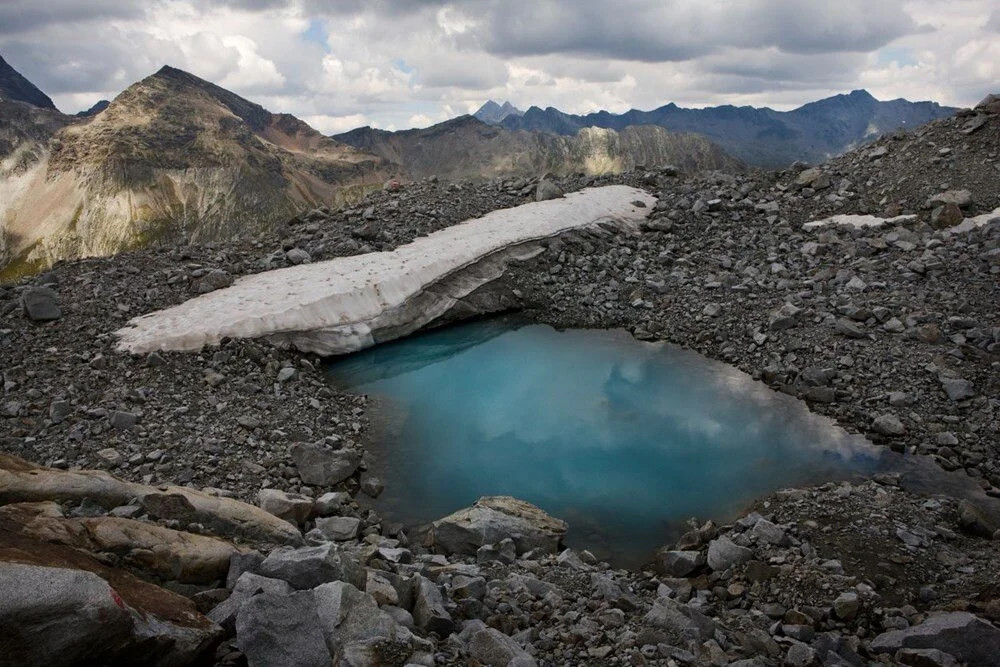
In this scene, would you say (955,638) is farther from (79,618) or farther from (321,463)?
(321,463)

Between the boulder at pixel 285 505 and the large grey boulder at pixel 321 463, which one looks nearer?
the boulder at pixel 285 505

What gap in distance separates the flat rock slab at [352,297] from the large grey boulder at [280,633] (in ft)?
44.5

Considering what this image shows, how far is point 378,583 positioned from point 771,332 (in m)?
16.3

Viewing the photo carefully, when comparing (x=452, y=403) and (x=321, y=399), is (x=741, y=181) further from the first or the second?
(x=321, y=399)

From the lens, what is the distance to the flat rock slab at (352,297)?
19438 mm

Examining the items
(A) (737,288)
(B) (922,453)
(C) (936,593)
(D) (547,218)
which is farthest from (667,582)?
(D) (547,218)

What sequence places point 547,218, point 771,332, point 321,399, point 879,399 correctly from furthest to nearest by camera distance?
point 547,218, point 771,332, point 321,399, point 879,399

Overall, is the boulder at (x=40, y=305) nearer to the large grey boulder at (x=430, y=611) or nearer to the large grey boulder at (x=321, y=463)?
the large grey boulder at (x=321, y=463)

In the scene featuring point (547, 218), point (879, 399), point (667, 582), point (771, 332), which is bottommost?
point (667, 582)

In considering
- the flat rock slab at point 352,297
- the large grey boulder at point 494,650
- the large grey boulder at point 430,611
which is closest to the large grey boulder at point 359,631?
the large grey boulder at point 494,650

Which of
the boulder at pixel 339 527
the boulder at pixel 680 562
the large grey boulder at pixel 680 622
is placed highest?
the boulder at pixel 339 527

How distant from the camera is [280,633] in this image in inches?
262

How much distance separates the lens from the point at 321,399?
1847 centimetres

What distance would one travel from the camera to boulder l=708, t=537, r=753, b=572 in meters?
11.3
